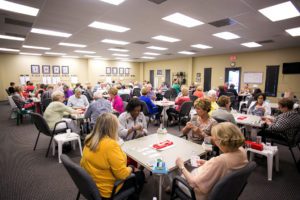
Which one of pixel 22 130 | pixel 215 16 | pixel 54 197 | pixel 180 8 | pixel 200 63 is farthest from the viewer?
pixel 200 63

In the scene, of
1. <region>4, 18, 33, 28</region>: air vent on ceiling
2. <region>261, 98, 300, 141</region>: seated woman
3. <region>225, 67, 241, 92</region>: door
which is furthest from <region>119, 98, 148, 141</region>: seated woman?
<region>225, 67, 241, 92</region>: door

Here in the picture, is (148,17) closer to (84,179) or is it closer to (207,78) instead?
(84,179)

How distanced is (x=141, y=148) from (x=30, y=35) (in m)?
6.25

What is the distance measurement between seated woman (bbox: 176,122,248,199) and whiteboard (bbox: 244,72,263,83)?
30.8 feet

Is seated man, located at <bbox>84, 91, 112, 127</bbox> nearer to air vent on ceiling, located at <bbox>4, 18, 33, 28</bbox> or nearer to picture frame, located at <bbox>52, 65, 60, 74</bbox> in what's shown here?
air vent on ceiling, located at <bbox>4, 18, 33, 28</bbox>

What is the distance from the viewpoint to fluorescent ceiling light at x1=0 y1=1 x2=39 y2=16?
3.29 metres

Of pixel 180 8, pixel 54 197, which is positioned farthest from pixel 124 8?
pixel 54 197

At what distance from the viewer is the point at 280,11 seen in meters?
3.60

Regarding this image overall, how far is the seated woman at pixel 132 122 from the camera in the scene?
251cm

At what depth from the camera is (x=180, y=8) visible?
3.43 m

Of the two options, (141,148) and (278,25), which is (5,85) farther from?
(278,25)

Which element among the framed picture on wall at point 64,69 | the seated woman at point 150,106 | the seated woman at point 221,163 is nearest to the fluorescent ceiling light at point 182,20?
the seated woman at point 150,106

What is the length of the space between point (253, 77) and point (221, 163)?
31.9 ft

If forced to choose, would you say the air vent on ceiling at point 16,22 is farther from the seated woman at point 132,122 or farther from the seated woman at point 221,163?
the seated woman at point 221,163
